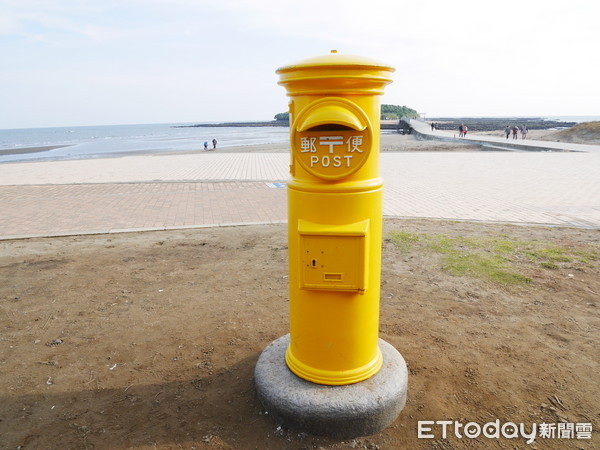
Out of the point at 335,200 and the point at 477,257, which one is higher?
the point at 335,200

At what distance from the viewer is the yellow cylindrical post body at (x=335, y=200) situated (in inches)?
91.5

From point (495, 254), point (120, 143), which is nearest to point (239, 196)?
point (495, 254)

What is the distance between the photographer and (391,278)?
196 inches

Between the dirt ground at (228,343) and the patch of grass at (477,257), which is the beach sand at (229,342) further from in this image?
the patch of grass at (477,257)

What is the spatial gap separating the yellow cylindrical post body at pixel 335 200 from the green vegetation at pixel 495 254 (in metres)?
2.90

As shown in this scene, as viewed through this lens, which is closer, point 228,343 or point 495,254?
point 228,343

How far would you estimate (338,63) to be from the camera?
2.25 meters

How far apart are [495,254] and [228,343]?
3.99m

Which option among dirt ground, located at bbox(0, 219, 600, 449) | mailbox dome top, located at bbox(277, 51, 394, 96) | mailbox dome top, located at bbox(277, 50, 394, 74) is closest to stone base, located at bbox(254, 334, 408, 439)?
dirt ground, located at bbox(0, 219, 600, 449)

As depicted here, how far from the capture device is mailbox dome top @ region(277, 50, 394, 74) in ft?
7.41

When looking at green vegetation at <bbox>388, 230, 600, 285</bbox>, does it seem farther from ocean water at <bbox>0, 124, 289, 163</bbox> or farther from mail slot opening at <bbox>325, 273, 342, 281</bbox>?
ocean water at <bbox>0, 124, 289, 163</bbox>

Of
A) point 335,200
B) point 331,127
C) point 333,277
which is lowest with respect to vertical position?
point 333,277

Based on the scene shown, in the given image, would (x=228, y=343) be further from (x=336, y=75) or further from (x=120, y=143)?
(x=120, y=143)

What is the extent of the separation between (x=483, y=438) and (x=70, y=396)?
2818 mm
